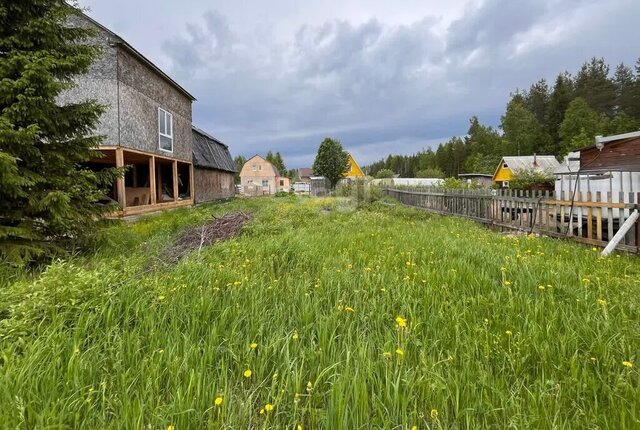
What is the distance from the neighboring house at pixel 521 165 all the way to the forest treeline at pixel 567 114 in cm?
964

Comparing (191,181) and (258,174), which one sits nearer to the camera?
(191,181)

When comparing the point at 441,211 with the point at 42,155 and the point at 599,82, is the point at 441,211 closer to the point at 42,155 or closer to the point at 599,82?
the point at 42,155

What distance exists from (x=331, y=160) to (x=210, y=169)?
819 inches

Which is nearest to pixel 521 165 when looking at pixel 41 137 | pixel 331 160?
pixel 331 160

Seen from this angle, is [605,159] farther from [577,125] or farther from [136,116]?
[577,125]

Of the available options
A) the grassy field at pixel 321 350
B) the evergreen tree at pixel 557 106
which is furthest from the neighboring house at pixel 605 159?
the evergreen tree at pixel 557 106

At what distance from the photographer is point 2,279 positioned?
3525mm

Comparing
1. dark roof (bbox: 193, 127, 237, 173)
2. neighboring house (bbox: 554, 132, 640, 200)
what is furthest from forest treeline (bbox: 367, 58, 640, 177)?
neighboring house (bbox: 554, 132, 640, 200)

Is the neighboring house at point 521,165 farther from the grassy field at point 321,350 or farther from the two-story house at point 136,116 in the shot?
the grassy field at point 321,350

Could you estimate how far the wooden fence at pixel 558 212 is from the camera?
5297mm

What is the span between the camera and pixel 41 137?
15.7ft

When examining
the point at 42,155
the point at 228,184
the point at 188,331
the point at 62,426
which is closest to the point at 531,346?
the point at 188,331

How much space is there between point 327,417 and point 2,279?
4.21 meters

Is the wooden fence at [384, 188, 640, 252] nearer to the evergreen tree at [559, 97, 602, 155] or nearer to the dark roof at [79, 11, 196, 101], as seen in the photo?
the dark roof at [79, 11, 196, 101]
